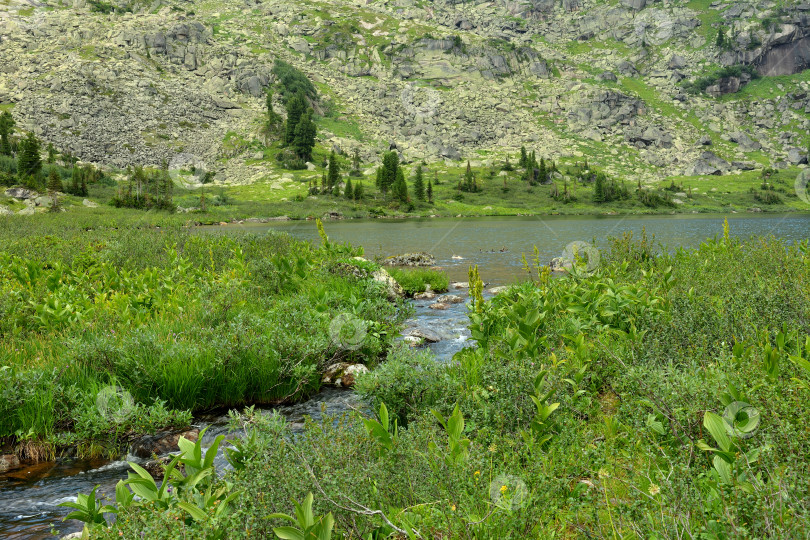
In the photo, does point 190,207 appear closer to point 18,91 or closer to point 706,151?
point 18,91

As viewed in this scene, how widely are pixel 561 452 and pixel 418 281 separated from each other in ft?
54.4

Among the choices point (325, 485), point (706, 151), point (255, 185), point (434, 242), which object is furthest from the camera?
point (706, 151)

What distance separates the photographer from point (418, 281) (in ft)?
67.5

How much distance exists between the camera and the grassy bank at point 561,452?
2.72 meters

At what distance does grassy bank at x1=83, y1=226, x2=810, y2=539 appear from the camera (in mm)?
2725

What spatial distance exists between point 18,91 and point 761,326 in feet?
691

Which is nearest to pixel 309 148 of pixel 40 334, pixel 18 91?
pixel 18 91

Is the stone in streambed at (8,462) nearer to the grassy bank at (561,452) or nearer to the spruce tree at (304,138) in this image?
the grassy bank at (561,452)

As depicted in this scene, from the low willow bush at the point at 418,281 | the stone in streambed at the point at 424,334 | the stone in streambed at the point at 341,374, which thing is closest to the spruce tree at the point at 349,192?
the low willow bush at the point at 418,281

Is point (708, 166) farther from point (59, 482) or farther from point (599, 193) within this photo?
point (59, 482)

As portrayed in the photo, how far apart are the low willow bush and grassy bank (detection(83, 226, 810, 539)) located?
524 inches

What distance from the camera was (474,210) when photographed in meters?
108

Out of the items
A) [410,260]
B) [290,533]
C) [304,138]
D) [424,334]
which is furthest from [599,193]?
[290,533]

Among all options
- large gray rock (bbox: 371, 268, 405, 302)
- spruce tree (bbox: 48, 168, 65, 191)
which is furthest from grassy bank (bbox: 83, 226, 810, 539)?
spruce tree (bbox: 48, 168, 65, 191)
